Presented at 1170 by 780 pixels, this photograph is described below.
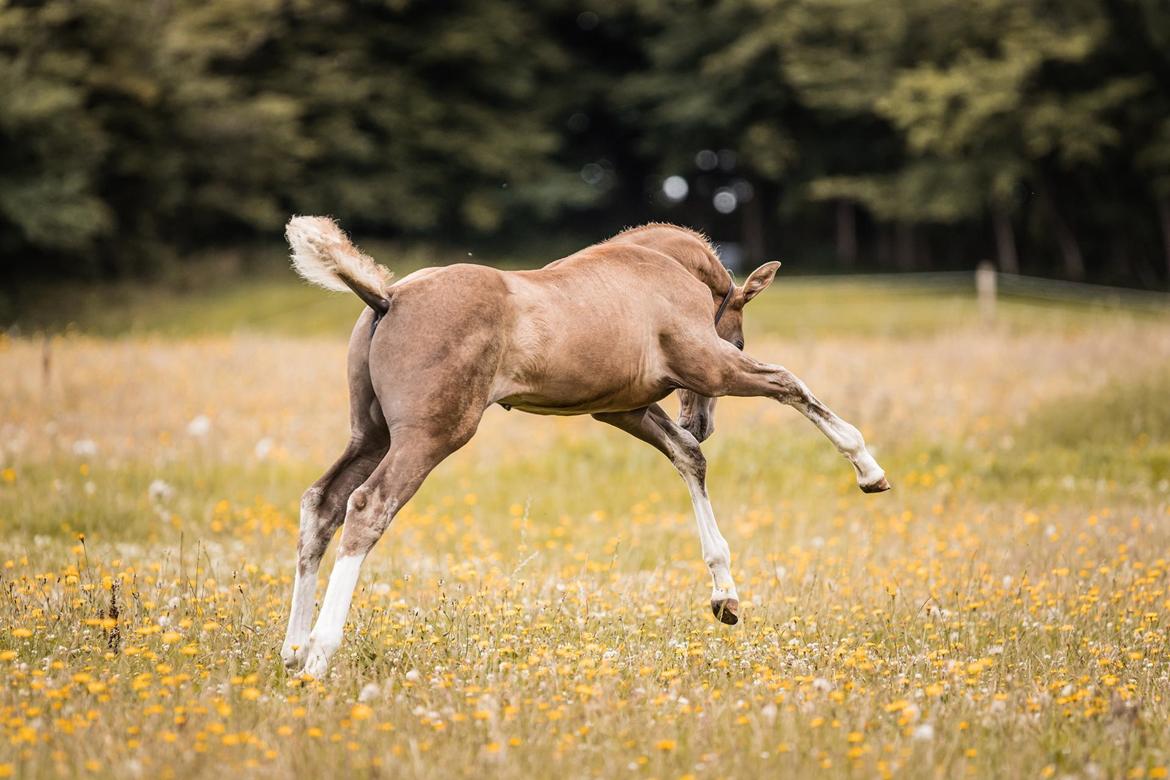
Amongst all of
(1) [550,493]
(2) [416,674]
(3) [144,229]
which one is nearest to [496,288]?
(2) [416,674]

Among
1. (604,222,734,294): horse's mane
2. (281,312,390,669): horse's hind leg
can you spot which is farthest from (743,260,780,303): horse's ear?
(281,312,390,669): horse's hind leg

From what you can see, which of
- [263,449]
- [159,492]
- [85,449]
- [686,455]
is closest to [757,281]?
[686,455]

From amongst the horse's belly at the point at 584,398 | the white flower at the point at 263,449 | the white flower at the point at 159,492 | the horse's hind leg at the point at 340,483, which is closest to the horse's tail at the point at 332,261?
the horse's hind leg at the point at 340,483

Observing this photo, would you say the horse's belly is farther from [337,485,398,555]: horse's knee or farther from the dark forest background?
the dark forest background

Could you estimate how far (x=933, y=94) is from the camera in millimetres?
39312

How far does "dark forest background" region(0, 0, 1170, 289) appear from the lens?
3497 centimetres

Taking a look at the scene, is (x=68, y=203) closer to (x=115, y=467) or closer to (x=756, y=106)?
(x=115, y=467)

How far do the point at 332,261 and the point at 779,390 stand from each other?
2.47 meters

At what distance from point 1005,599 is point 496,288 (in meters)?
3.80

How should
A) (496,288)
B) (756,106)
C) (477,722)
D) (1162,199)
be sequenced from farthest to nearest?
(756,106) < (1162,199) < (496,288) < (477,722)

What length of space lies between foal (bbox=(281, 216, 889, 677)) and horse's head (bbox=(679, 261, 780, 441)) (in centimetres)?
2

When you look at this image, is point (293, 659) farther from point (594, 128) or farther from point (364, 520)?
point (594, 128)

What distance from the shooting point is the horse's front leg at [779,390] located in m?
6.15

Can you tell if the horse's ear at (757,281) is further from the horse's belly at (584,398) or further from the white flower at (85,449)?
the white flower at (85,449)
